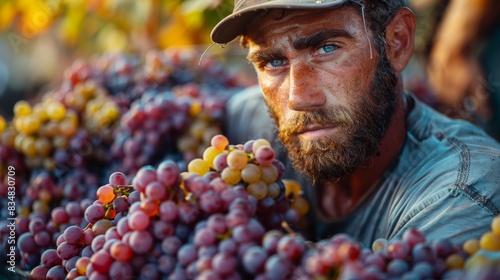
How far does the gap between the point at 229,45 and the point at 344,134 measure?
80.3 inches

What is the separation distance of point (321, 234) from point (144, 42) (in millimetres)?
1988

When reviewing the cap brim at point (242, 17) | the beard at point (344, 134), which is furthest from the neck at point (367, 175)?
the cap brim at point (242, 17)

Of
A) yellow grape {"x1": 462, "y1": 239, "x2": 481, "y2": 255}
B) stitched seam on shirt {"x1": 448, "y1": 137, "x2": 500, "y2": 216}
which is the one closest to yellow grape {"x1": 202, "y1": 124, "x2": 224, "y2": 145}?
stitched seam on shirt {"x1": 448, "y1": 137, "x2": 500, "y2": 216}

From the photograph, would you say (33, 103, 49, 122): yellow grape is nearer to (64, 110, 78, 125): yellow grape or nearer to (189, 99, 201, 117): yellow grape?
(64, 110, 78, 125): yellow grape

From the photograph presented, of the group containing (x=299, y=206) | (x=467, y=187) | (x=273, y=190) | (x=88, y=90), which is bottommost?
(x=467, y=187)

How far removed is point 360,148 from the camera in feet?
5.57

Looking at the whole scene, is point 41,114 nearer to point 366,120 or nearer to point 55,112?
point 55,112

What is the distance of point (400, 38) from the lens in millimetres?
1858

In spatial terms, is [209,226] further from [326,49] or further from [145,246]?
[326,49]

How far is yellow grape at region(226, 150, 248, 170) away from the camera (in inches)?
50.8

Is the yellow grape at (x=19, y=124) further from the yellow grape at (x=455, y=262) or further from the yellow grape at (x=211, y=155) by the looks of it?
the yellow grape at (x=455, y=262)

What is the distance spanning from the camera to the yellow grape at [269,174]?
1.34 meters

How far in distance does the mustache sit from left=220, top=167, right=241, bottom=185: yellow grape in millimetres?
404

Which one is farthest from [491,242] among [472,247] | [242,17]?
[242,17]
